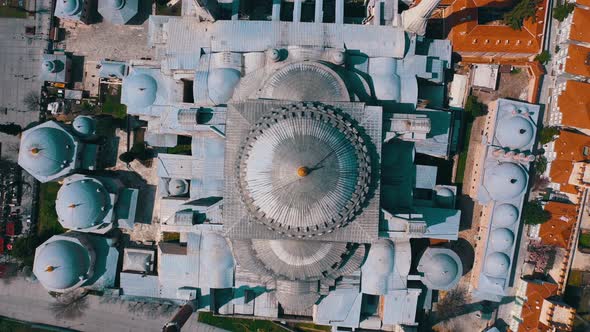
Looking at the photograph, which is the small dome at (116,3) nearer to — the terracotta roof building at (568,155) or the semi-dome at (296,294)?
the semi-dome at (296,294)

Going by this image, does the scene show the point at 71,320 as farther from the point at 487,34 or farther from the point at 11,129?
the point at 487,34

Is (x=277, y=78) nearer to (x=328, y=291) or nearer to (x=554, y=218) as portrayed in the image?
(x=328, y=291)

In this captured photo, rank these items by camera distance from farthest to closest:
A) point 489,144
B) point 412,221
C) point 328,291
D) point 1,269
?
point 1,269 → point 489,144 → point 328,291 → point 412,221

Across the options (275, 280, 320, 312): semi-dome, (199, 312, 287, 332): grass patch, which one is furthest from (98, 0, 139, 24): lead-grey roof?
(199, 312, 287, 332): grass patch

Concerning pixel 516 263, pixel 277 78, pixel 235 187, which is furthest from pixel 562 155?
pixel 235 187

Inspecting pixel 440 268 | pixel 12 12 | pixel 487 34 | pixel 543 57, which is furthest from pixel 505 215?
pixel 12 12

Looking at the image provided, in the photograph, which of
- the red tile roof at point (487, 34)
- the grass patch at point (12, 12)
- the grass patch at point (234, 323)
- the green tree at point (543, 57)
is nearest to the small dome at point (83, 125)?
the grass patch at point (12, 12)

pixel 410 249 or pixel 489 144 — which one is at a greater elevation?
pixel 489 144
